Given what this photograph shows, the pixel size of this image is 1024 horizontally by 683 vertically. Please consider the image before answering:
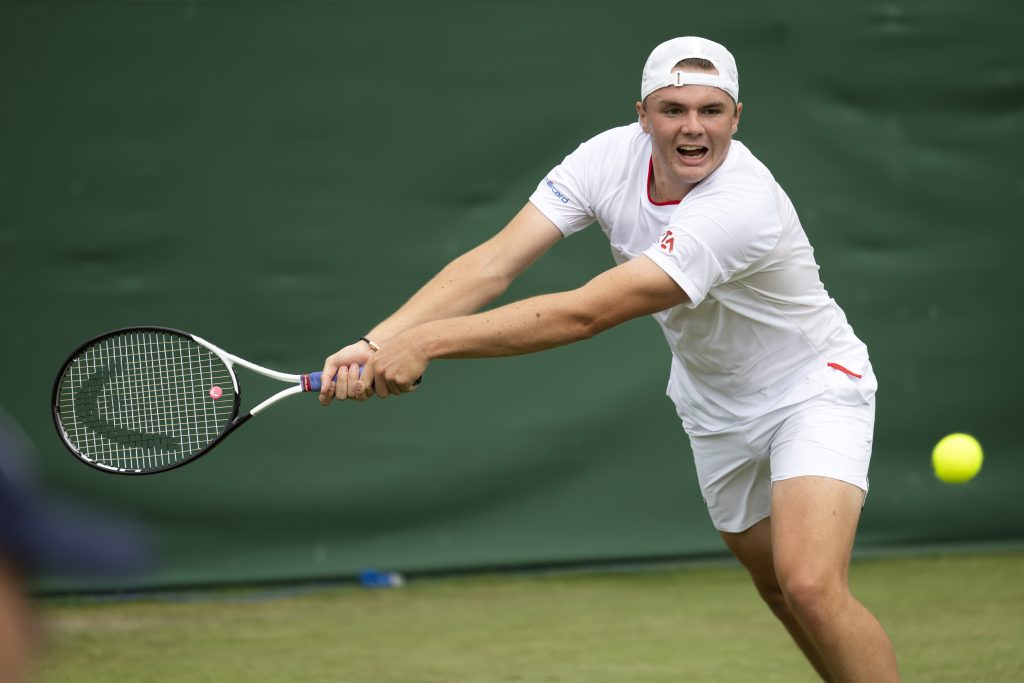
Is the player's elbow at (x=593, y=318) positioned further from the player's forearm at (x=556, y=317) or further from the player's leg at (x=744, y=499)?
the player's leg at (x=744, y=499)

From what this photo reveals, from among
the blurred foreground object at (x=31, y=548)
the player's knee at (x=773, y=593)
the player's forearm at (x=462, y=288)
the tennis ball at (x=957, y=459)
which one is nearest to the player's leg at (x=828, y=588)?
the player's knee at (x=773, y=593)

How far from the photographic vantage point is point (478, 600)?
5.35 metres

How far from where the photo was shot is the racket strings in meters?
3.51

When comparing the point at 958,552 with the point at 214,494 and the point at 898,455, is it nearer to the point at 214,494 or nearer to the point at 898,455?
the point at 898,455

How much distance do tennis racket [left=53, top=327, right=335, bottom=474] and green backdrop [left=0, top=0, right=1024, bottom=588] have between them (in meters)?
0.57

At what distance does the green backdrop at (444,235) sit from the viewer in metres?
5.30

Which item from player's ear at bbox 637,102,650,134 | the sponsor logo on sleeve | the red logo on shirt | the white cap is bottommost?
the red logo on shirt

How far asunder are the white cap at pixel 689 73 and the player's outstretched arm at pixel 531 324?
17.4 inches

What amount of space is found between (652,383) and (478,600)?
1091 millimetres

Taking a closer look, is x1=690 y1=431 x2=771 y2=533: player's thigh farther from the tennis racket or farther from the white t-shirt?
the tennis racket

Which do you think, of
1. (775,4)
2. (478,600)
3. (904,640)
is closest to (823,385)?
(904,640)

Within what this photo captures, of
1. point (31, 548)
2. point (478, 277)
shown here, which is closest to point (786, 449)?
point (478, 277)

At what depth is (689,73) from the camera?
3129 millimetres

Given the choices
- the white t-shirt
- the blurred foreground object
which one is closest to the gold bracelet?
the white t-shirt
